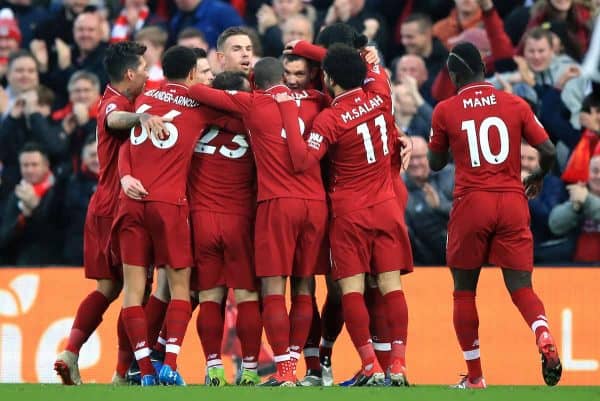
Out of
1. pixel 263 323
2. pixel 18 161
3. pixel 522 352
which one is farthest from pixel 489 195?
pixel 18 161

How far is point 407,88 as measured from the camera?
45.8 ft

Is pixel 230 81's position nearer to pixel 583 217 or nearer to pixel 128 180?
pixel 128 180

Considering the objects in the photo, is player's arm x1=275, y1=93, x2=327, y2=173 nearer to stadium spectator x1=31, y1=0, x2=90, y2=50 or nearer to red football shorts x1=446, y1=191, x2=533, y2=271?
red football shorts x1=446, y1=191, x2=533, y2=271

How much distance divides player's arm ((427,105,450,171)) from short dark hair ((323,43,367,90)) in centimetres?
58

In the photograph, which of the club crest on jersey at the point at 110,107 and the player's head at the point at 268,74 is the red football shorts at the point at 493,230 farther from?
the club crest on jersey at the point at 110,107

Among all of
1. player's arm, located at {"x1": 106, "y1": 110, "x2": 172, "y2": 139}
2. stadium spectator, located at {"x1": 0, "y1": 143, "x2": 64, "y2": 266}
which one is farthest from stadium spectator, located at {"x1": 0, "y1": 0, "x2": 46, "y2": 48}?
player's arm, located at {"x1": 106, "y1": 110, "x2": 172, "y2": 139}

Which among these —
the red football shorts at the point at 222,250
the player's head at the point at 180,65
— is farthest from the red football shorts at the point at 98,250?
the player's head at the point at 180,65

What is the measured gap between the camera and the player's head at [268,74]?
1027 centimetres

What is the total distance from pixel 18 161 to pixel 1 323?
7.08 ft

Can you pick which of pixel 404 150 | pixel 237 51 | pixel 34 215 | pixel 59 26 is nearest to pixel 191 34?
pixel 59 26

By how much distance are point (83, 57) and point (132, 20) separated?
644mm

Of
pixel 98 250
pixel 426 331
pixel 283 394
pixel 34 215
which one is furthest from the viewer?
pixel 34 215

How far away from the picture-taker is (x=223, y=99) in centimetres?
1009

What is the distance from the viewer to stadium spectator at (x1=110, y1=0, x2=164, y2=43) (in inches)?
596
